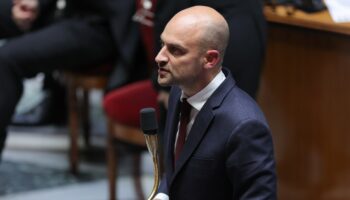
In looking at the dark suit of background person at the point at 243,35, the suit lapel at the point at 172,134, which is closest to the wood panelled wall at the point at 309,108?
the dark suit of background person at the point at 243,35

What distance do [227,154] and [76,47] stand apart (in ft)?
4.39

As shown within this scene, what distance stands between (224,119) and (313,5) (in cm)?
92

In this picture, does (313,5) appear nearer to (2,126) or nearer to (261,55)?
(261,55)

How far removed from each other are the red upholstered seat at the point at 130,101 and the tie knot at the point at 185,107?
0.88 m

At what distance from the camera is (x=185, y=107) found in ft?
4.86

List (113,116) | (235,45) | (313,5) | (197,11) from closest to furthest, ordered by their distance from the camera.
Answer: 1. (197,11)
2. (235,45)
3. (313,5)
4. (113,116)

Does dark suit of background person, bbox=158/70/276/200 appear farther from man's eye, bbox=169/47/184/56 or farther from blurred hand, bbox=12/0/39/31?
blurred hand, bbox=12/0/39/31

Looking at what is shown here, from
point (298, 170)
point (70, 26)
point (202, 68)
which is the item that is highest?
point (202, 68)

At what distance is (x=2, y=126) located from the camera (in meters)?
2.51

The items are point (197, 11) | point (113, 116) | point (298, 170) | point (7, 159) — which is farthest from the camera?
point (7, 159)

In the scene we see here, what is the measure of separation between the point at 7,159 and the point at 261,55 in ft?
4.98

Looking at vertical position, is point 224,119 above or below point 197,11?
below

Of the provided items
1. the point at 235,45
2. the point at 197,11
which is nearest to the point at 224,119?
the point at 197,11

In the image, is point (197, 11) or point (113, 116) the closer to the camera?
point (197, 11)
